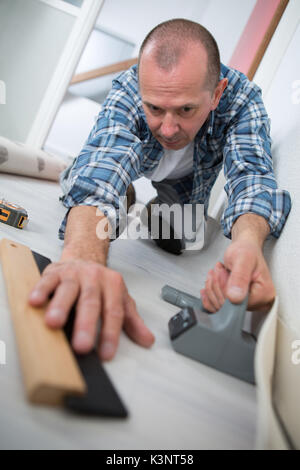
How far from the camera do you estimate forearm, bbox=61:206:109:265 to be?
0.69m

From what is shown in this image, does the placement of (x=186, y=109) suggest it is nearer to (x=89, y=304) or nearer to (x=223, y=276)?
(x=223, y=276)

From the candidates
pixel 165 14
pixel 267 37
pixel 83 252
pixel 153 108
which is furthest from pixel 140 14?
pixel 83 252

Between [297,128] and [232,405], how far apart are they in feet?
2.98

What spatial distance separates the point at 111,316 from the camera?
510 millimetres

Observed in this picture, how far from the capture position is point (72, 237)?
750 millimetres

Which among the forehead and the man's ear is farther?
the man's ear

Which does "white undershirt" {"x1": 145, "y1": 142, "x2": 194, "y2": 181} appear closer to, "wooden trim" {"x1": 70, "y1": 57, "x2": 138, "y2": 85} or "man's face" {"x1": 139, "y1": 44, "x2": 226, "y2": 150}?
"man's face" {"x1": 139, "y1": 44, "x2": 226, "y2": 150}

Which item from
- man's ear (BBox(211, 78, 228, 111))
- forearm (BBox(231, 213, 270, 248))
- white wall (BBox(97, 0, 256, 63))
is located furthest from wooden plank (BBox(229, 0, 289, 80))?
forearm (BBox(231, 213, 270, 248))

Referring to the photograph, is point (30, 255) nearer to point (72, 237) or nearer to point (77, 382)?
point (72, 237)

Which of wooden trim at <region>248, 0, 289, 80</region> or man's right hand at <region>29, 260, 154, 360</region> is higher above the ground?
wooden trim at <region>248, 0, 289, 80</region>

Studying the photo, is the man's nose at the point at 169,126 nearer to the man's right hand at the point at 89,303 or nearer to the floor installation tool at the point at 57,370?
the man's right hand at the point at 89,303

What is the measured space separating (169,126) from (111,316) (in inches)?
26.5

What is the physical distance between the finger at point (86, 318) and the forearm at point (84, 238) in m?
0.16

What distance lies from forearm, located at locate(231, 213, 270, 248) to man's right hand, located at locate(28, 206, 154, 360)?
1.13 feet
